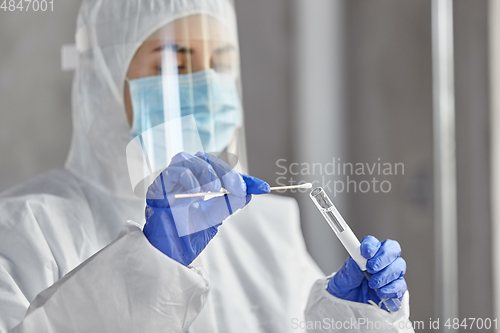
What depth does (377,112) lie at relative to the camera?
115 cm

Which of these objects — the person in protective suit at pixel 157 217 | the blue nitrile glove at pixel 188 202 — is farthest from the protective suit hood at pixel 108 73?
the blue nitrile glove at pixel 188 202

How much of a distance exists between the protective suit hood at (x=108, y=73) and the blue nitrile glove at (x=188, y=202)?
6.8 inches

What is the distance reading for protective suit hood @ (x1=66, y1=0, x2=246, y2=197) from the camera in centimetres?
→ 76

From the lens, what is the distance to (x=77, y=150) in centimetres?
89

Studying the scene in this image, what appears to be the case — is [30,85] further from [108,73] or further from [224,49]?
[224,49]

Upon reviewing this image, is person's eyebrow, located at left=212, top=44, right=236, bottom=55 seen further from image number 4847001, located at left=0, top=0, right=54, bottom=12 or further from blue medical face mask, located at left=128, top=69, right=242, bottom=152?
image number 4847001, located at left=0, top=0, right=54, bottom=12

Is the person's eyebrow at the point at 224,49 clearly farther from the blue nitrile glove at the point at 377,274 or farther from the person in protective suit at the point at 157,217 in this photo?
the blue nitrile glove at the point at 377,274

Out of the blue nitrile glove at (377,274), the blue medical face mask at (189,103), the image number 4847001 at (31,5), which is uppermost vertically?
the image number 4847001 at (31,5)

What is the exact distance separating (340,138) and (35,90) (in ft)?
2.48

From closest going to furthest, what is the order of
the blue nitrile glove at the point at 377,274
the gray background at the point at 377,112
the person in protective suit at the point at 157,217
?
the person in protective suit at the point at 157,217 → the blue nitrile glove at the point at 377,274 → the gray background at the point at 377,112

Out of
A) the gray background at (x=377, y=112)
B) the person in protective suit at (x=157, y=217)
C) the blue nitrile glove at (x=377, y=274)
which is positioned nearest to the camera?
the person in protective suit at (x=157, y=217)

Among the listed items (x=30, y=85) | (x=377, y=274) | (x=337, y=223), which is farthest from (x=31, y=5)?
(x=377, y=274)

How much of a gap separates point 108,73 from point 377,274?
2.13 feet

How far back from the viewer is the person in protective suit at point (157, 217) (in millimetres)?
590
